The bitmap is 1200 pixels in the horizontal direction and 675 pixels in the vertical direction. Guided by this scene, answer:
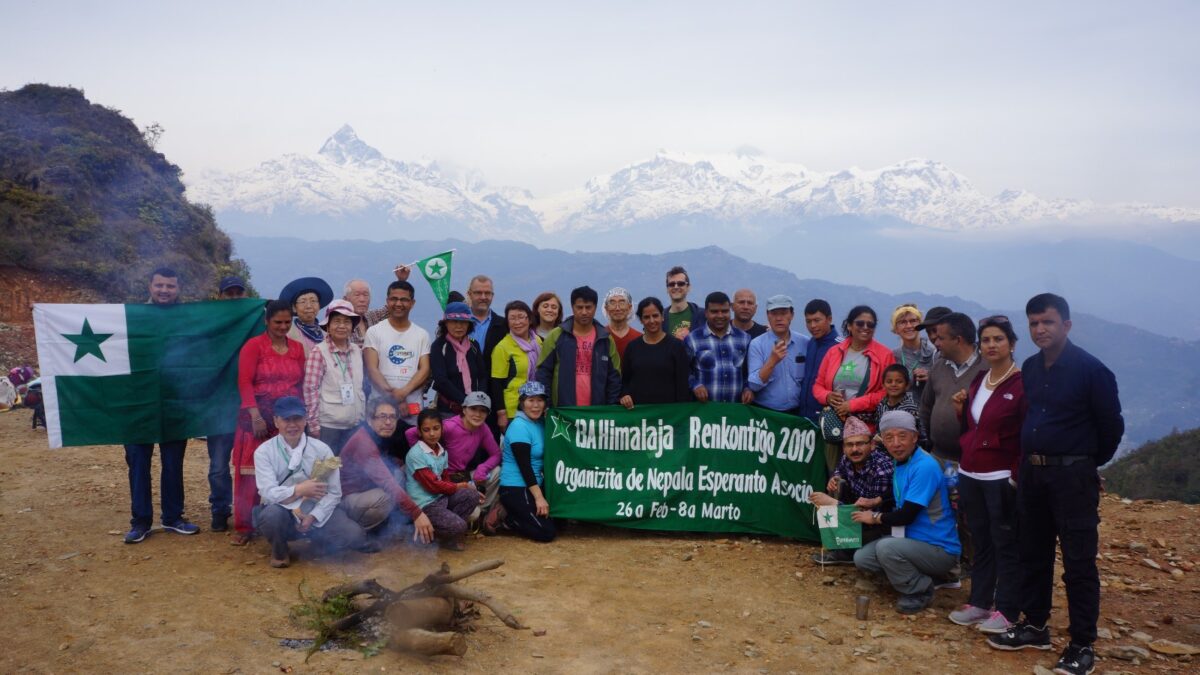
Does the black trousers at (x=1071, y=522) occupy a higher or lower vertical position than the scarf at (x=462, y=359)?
lower

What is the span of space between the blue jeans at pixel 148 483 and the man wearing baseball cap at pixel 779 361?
5119 mm

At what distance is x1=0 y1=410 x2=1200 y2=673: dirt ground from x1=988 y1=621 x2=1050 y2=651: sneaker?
0.06 m

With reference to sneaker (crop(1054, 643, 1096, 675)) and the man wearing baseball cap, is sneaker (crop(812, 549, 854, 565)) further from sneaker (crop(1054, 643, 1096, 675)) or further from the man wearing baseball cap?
sneaker (crop(1054, 643, 1096, 675))

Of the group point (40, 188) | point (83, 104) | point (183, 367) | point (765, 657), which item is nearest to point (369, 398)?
point (183, 367)

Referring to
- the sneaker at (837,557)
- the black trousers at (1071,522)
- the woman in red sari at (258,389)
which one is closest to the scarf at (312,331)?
the woman in red sari at (258,389)

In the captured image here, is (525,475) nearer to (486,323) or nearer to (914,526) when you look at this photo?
(486,323)

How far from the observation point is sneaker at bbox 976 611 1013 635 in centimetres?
502

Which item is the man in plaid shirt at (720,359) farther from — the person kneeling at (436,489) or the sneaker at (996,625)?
the sneaker at (996,625)

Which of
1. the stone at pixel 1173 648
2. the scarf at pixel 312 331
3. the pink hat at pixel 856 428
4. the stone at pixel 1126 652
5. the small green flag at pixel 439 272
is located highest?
the small green flag at pixel 439 272

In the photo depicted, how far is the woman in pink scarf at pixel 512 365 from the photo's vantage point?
7.24 metres

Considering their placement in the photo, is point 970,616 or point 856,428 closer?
point 970,616

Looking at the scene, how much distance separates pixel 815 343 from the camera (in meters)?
7.10

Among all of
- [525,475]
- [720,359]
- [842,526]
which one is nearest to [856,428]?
[842,526]

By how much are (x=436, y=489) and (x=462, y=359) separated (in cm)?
122
